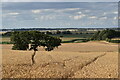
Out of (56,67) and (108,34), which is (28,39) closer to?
(56,67)

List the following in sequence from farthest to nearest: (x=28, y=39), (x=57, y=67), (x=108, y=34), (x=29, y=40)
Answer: (x=108, y=34), (x=28, y=39), (x=29, y=40), (x=57, y=67)

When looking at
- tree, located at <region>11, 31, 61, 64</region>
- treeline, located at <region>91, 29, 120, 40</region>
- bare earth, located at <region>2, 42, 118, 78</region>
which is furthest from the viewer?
treeline, located at <region>91, 29, 120, 40</region>

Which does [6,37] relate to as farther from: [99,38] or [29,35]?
[29,35]

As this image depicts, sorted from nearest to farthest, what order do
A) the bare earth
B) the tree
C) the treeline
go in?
the bare earth
the tree
the treeline

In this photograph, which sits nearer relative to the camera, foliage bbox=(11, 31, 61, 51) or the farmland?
the farmland

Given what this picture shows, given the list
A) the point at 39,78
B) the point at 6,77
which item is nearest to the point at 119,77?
the point at 39,78

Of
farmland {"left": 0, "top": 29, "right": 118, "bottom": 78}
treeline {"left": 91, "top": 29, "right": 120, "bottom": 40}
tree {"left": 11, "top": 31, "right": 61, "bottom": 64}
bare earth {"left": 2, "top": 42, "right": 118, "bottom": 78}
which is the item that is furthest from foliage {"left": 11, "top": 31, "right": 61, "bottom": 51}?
treeline {"left": 91, "top": 29, "right": 120, "bottom": 40}

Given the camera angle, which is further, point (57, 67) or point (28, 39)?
point (28, 39)

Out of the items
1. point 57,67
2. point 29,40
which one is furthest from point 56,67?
point 29,40

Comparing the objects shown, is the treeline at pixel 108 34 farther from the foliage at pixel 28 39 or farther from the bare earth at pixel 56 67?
the bare earth at pixel 56 67

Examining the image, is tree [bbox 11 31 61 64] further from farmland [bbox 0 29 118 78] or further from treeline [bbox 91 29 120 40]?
treeline [bbox 91 29 120 40]

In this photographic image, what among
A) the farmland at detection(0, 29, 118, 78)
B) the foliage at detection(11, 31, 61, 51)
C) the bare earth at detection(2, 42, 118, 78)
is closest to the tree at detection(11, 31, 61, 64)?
the foliage at detection(11, 31, 61, 51)

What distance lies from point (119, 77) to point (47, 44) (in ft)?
190

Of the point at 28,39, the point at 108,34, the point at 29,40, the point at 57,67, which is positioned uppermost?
the point at 108,34
